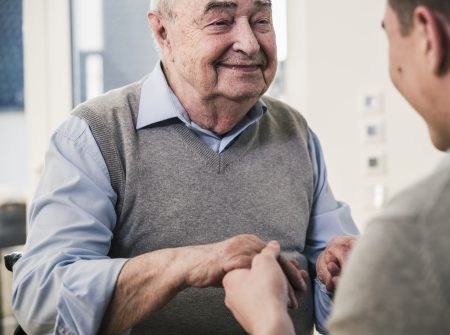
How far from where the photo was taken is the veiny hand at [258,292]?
37.3 inches

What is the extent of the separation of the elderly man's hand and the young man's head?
22.9 inches

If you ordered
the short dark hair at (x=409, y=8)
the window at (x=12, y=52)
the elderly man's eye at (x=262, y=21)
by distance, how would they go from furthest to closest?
the window at (x=12, y=52)
the elderly man's eye at (x=262, y=21)
the short dark hair at (x=409, y=8)

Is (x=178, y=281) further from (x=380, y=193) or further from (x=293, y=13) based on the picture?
(x=293, y=13)

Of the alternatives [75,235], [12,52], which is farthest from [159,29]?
[12,52]

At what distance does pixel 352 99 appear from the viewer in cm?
282

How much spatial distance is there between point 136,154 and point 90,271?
1.12ft

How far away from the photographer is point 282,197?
1.54 meters

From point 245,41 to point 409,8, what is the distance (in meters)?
0.71

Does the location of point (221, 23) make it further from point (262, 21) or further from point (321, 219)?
point (321, 219)

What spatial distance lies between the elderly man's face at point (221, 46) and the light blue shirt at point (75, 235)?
113mm

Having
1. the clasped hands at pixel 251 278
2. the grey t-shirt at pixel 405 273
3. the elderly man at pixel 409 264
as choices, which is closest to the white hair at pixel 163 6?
the clasped hands at pixel 251 278

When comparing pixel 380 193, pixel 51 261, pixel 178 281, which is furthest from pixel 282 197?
pixel 380 193

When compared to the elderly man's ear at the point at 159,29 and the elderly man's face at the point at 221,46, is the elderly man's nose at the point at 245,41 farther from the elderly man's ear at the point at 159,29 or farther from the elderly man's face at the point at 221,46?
the elderly man's ear at the point at 159,29

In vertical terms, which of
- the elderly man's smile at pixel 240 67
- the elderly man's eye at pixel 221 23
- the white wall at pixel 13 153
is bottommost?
the white wall at pixel 13 153
